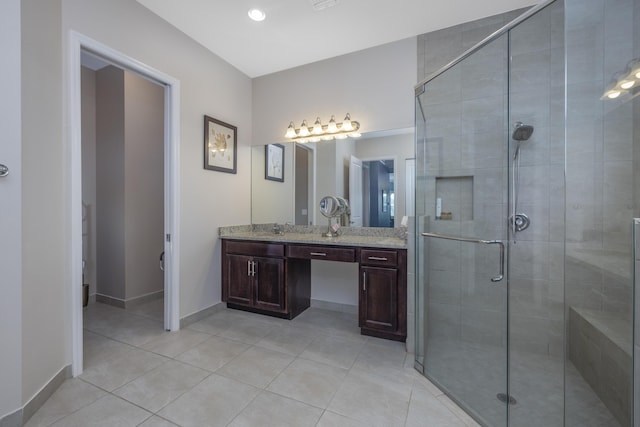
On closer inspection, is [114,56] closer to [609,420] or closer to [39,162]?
[39,162]

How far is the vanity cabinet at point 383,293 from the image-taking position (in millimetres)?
2221

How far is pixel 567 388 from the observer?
1506mm

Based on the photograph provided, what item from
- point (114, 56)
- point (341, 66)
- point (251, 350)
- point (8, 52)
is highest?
point (341, 66)

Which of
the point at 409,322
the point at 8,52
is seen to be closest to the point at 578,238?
Result: the point at 409,322

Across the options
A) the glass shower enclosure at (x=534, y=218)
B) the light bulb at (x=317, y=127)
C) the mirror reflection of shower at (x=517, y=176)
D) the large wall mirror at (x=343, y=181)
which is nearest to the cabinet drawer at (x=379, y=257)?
the glass shower enclosure at (x=534, y=218)

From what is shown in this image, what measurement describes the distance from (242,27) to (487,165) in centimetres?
227

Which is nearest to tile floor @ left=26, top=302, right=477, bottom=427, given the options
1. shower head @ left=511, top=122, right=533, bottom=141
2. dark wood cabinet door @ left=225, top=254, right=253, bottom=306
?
dark wood cabinet door @ left=225, top=254, right=253, bottom=306

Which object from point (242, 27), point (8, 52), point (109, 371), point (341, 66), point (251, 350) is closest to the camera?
point (8, 52)

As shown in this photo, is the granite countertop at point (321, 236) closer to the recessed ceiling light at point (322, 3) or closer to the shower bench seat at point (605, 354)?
the shower bench seat at point (605, 354)

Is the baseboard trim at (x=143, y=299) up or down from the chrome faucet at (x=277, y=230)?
down

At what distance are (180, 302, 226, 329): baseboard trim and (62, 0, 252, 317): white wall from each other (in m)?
0.05

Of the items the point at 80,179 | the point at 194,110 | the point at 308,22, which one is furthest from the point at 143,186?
the point at 308,22

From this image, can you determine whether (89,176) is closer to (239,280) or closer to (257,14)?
(239,280)

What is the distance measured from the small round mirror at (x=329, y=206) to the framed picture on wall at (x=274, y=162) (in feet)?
1.99
